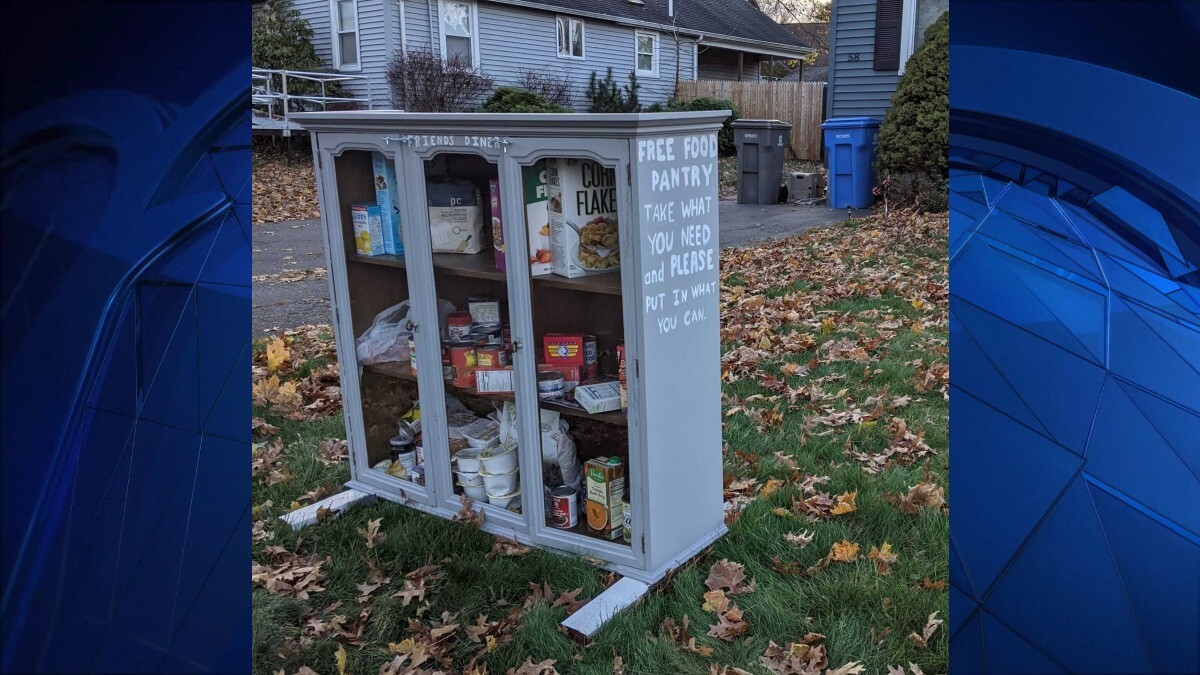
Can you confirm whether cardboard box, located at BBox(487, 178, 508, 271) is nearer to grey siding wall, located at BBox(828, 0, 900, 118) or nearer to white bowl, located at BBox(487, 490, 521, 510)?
white bowl, located at BBox(487, 490, 521, 510)

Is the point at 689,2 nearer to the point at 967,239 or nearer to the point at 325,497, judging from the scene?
the point at 325,497

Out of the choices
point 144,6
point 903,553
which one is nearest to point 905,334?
point 903,553

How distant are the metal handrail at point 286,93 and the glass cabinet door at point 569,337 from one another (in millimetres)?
15649

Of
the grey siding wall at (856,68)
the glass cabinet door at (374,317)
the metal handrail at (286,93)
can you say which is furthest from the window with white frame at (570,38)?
the glass cabinet door at (374,317)

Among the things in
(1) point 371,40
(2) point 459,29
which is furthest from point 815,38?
(1) point 371,40

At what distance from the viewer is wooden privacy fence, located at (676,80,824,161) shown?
23.2m

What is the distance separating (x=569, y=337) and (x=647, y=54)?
25078 millimetres

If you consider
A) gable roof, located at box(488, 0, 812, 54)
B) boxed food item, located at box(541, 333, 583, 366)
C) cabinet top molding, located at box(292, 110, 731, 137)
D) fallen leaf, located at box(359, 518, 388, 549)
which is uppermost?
gable roof, located at box(488, 0, 812, 54)

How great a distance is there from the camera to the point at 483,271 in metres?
4.01

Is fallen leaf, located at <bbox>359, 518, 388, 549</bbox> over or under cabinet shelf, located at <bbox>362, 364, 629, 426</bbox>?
under

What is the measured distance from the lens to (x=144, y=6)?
1.31 meters

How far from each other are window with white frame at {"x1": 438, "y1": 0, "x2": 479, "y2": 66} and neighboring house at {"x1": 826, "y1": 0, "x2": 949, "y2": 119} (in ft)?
31.5

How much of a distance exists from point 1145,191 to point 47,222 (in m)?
1.50

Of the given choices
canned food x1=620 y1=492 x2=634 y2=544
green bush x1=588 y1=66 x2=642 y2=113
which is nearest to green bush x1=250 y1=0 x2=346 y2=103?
green bush x1=588 y1=66 x2=642 y2=113
